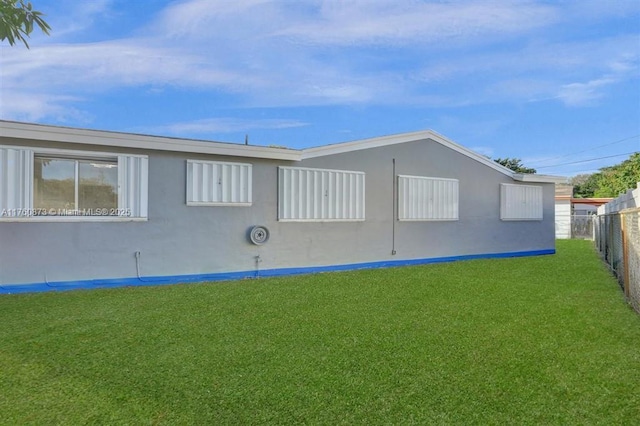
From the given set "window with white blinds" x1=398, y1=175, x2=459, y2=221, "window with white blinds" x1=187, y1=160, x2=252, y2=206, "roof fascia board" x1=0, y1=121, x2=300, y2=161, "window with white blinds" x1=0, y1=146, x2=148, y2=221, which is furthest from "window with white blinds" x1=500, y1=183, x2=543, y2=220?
"window with white blinds" x1=0, y1=146, x2=148, y2=221

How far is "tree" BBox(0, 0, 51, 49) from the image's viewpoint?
2.75 meters

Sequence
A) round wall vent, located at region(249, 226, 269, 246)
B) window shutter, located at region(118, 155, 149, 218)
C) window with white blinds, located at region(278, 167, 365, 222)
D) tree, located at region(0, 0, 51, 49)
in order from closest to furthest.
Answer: tree, located at region(0, 0, 51, 49) < window shutter, located at region(118, 155, 149, 218) < round wall vent, located at region(249, 226, 269, 246) < window with white blinds, located at region(278, 167, 365, 222)

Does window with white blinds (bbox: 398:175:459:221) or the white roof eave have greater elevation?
the white roof eave

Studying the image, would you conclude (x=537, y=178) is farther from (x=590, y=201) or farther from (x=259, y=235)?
(x=590, y=201)

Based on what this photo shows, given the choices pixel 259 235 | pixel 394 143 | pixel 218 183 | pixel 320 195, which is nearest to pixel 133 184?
pixel 218 183

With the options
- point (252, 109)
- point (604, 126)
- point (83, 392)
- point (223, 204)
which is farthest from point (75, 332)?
point (604, 126)

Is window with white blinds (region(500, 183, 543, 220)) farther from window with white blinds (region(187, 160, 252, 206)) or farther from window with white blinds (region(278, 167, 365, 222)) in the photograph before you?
window with white blinds (region(187, 160, 252, 206))

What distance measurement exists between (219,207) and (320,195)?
2.46 metres

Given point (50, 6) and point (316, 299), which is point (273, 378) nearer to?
point (316, 299)

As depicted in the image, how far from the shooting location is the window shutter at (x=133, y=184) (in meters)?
7.06

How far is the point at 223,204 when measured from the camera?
26.2 ft

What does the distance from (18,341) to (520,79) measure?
54.3 ft

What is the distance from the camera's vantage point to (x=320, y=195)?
9.17 metres

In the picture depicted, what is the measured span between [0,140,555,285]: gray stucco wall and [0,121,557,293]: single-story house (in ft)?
0.07
